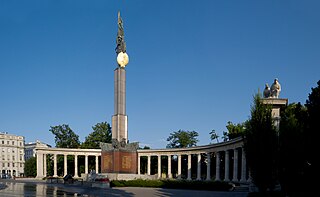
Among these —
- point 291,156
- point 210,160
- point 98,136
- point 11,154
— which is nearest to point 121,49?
point 210,160

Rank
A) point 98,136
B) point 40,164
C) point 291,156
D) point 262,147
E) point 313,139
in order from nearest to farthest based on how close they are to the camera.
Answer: point 262,147, point 313,139, point 291,156, point 40,164, point 98,136

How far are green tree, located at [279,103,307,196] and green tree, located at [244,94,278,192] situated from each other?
5.24 feet

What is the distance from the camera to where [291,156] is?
1022 inches

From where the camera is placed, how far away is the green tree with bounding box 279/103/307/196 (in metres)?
25.6

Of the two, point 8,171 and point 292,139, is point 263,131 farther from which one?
point 8,171

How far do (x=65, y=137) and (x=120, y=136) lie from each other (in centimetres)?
5405

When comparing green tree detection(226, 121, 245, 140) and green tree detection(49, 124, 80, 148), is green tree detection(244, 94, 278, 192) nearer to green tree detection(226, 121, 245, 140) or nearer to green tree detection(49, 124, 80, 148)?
green tree detection(226, 121, 245, 140)

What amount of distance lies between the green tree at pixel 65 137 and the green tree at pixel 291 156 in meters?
78.7

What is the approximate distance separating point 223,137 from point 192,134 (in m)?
17.5

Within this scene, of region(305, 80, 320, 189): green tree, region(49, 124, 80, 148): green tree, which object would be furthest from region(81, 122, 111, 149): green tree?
region(305, 80, 320, 189): green tree

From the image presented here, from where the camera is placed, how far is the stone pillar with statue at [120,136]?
4912 cm

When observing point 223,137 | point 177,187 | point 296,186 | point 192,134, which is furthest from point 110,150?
point 192,134

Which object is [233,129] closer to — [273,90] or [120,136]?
[120,136]

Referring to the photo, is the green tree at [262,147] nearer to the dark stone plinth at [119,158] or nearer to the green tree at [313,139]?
the green tree at [313,139]
